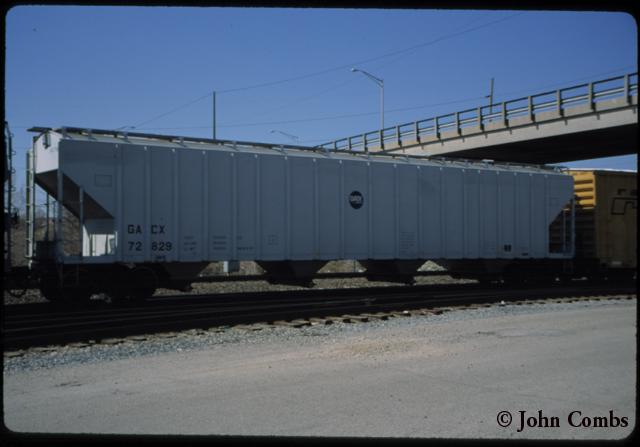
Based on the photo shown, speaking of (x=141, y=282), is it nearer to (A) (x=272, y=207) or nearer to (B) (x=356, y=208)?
(A) (x=272, y=207)

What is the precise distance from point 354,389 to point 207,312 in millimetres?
6844

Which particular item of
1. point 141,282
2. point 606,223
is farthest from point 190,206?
point 606,223

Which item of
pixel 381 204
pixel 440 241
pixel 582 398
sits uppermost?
pixel 381 204

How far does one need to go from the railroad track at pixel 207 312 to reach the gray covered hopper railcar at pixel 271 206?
1116 millimetres

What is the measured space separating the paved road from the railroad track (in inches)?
77.8

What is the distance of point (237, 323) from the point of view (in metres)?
12.1

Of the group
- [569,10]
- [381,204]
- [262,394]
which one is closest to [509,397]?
[262,394]

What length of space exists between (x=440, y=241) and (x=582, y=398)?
43.3ft

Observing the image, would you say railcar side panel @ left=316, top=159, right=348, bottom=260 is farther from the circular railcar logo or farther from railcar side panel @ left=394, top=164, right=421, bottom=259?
railcar side panel @ left=394, top=164, right=421, bottom=259

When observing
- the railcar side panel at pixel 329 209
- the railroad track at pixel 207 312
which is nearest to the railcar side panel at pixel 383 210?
the railcar side panel at pixel 329 209

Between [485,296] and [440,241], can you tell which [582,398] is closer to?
[485,296]

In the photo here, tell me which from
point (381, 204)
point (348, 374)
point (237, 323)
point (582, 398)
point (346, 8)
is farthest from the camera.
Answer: point (381, 204)

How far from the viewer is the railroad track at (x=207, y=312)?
10.5 m

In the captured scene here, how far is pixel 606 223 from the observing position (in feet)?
72.5
